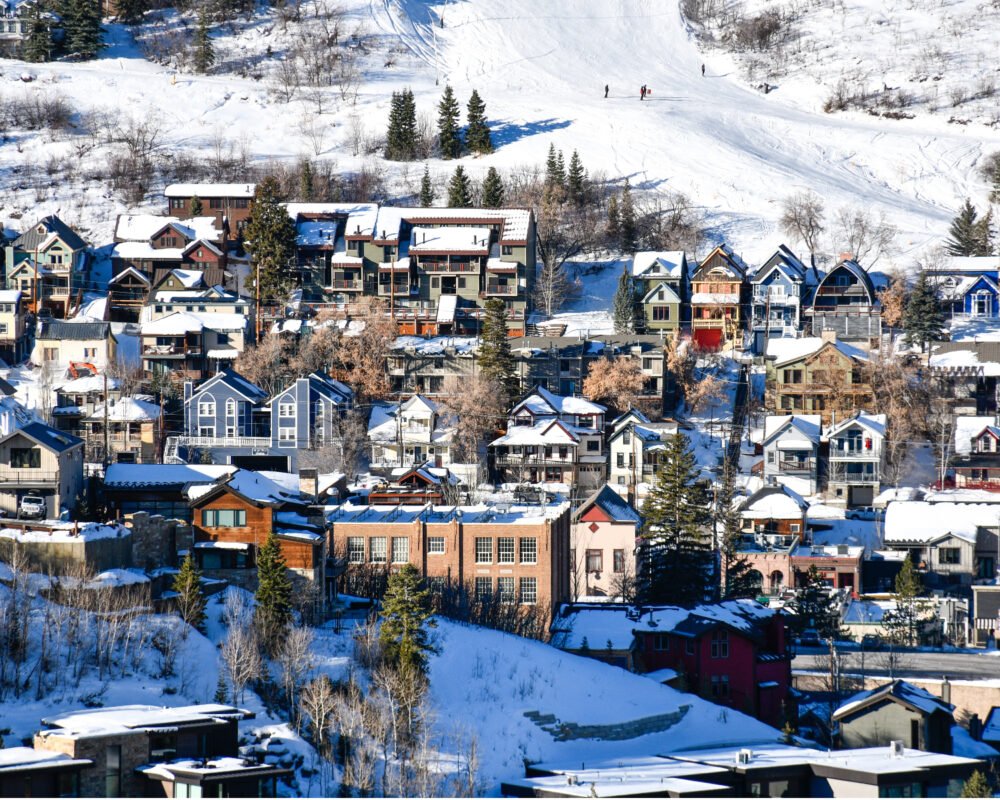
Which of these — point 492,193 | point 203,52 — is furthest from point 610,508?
point 203,52

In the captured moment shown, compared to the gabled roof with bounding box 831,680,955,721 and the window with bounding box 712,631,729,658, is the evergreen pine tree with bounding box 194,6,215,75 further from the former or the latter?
the gabled roof with bounding box 831,680,955,721

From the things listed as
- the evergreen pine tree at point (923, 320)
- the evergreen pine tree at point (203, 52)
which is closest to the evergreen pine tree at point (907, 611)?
the evergreen pine tree at point (923, 320)

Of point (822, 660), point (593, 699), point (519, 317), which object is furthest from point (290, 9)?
point (593, 699)

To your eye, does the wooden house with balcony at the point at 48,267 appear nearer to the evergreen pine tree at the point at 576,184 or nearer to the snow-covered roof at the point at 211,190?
the snow-covered roof at the point at 211,190

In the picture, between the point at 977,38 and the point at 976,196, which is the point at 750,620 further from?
the point at 977,38

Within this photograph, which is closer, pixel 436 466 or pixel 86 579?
pixel 86 579

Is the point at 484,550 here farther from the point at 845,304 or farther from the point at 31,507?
the point at 845,304

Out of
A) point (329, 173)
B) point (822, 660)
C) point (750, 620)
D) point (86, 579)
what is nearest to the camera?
point (86, 579)

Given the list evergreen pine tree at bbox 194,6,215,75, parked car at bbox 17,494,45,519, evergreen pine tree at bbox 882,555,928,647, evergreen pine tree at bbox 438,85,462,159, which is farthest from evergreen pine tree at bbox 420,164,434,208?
parked car at bbox 17,494,45,519
